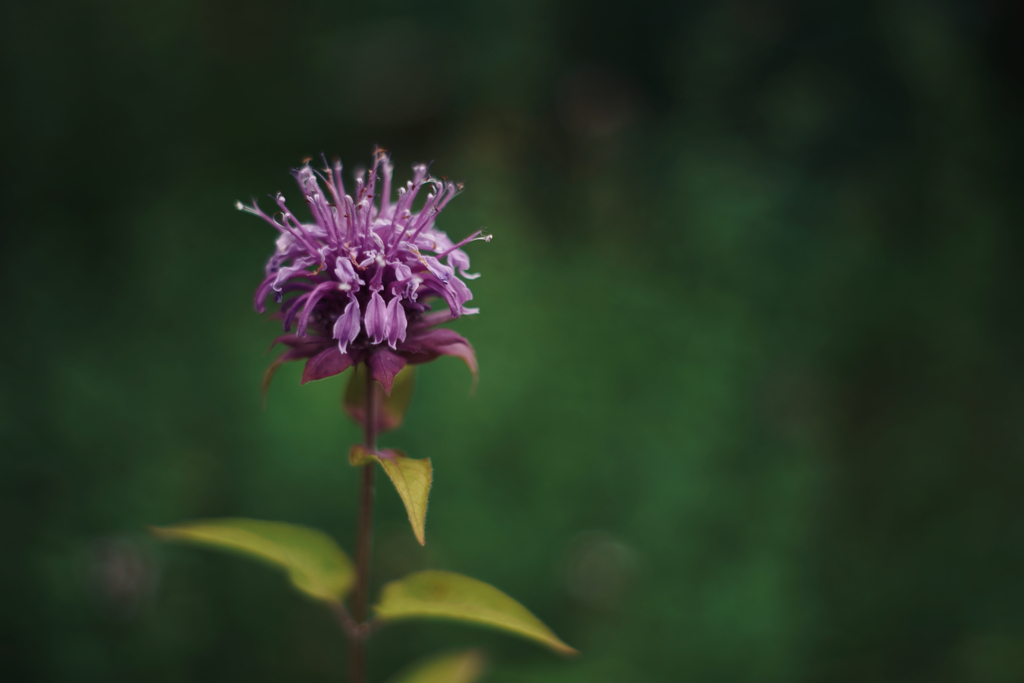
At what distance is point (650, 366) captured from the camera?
316 centimetres

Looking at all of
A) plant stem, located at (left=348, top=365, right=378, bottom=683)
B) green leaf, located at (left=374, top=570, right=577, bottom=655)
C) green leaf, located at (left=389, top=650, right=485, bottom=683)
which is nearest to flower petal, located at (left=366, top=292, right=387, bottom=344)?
plant stem, located at (left=348, top=365, right=378, bottom=683)

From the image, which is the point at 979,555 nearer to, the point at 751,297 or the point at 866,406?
the point at 866,406

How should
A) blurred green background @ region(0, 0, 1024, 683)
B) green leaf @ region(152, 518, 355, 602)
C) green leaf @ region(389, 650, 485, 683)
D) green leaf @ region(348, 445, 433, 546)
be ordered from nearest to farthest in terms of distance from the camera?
green leaf @ region(348, 445, 433, 546)
green leaf @ region(152, 518, 355, 602)
green leaf @ region(389, 650, 485, 683)
blurred green background @ region(0, 0, 1024, 683)

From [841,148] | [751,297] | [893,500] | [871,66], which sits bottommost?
[893,500]

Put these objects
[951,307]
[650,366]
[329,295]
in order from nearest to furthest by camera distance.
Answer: [329,295] < [650,366] < [951,307]

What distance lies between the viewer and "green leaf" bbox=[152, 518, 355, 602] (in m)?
A: 1.34

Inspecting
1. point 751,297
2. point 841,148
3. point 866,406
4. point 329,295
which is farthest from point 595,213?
point 329,295

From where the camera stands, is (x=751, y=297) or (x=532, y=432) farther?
(x=751, y=297)

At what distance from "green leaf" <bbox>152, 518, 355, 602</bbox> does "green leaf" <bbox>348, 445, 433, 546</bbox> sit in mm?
332

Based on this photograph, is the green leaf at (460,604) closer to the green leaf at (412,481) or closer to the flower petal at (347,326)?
the green leaf at (412,481)

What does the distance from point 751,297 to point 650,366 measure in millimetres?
662

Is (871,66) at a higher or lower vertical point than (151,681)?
higher

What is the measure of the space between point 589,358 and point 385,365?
203 centimetres

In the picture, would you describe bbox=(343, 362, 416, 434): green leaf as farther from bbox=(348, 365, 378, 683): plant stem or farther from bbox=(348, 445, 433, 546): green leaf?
bbox=(348, 445, 433, 546): green leaf
